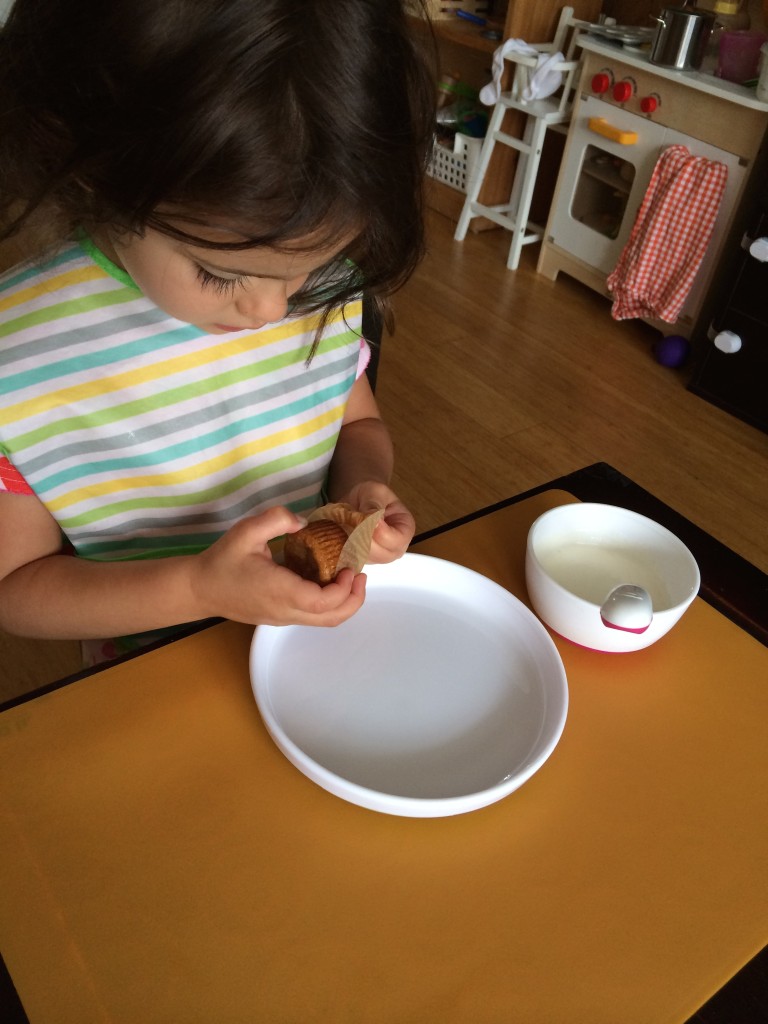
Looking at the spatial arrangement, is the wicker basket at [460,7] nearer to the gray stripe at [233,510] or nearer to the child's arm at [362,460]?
the child's arm at [362,460]

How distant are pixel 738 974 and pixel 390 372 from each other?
2.04 meters

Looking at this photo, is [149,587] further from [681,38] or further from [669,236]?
[681,38]

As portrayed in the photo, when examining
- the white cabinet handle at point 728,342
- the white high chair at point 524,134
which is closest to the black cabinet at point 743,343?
the white cabinet handle at point 728,342

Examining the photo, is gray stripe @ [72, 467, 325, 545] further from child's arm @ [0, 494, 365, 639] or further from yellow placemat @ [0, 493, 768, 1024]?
yellow placemat @ [0, 493, 768, 1024]

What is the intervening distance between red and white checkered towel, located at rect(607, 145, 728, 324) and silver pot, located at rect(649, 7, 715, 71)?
0.22 metres

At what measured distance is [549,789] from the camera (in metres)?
0.62

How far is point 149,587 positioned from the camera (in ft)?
2.24

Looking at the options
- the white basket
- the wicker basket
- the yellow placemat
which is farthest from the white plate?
the wicker basket

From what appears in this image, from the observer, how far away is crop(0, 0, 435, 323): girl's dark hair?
507mm

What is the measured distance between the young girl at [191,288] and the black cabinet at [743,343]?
1.57m

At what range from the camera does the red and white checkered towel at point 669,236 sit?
2303 millimetres

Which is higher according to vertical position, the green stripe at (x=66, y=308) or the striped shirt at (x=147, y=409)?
the green stripe at (x=66, y=308)

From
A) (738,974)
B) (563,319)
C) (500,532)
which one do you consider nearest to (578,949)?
(738,974)

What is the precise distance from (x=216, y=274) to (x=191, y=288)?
28 millimetres
